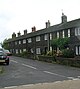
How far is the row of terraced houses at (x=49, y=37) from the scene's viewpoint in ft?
150

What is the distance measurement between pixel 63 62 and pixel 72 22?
13.6 meters

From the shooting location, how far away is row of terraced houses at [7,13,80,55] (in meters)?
45.7

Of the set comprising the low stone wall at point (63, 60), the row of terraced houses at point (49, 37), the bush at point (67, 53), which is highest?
the row of terraced houses at point (49, 37)

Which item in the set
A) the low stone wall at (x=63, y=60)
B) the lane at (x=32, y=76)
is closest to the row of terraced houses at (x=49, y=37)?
the low stone wall at (x=63, y=60)

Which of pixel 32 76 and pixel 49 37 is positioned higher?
pixel 49 37

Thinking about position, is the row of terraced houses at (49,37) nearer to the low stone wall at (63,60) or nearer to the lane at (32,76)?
the low stone wall at (63,60)

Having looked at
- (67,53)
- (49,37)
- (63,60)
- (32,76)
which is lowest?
(32,76)

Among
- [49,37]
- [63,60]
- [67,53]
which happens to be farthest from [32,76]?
[49,37]

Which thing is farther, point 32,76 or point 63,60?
point 63,60

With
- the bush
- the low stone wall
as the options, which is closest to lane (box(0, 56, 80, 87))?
the low stone wall

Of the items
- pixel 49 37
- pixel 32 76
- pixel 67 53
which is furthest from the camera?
pixel 49 37

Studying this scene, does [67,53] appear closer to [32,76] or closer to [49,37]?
[49,37]

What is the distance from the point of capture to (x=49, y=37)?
55.8 meters

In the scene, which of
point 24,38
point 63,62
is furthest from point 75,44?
point 24,38
